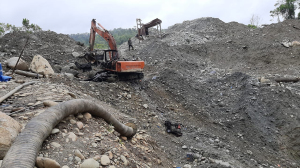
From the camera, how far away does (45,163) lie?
213cm

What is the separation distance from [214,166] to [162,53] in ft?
30.8

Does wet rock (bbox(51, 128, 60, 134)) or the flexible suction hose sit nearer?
the flexible suction hose

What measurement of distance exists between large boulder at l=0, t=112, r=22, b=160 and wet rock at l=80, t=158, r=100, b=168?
80 centimetres

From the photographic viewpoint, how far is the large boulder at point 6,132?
2224 millimetres

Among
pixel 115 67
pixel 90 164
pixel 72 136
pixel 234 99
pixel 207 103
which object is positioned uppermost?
pixel 115 67

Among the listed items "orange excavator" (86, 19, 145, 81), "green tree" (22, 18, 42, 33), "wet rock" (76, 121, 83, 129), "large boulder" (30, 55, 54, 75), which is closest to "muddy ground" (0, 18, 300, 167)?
"wet rock" (76, 121, 83, 129)

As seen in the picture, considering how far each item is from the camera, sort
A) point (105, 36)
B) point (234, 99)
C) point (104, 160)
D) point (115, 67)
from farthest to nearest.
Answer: point (105, 36), point (115, 67), point (234, 99), point (104, 160)

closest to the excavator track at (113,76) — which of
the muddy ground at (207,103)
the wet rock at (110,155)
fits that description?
the muddy ground at (207,103)

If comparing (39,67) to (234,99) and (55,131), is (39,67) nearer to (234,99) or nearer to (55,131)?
(55,131)

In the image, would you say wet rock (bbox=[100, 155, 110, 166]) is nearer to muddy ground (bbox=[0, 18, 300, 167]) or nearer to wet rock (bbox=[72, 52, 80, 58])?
muddy ground (bbox=[0, 18, 300, 167])

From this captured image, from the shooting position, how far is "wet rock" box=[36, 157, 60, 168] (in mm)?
2135

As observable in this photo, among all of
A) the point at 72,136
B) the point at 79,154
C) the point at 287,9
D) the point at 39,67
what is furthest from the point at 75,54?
the point at 287,9

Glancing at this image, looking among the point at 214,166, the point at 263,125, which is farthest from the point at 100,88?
the point at 263,125

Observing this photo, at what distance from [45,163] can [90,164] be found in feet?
1.52
